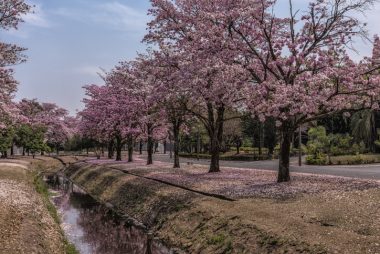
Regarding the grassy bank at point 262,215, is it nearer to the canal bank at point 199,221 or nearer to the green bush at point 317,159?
the canal bank at point 199,221

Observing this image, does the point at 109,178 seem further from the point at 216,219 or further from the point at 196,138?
the point at 196,138

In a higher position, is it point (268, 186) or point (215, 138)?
point (215, 138)

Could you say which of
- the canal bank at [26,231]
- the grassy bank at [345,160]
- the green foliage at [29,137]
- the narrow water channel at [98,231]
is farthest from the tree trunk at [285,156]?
the green foliage at [29,137]

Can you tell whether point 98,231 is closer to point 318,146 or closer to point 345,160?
point 345,160

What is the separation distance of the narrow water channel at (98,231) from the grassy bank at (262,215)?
0.95m

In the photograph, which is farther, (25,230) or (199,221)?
(199,221)

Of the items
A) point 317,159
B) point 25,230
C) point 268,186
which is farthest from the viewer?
point 317,159

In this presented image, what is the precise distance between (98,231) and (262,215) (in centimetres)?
1091

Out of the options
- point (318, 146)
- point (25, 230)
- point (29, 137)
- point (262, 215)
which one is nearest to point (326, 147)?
point (318, 146)

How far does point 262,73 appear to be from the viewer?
30.1 metres

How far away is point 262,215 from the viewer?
60.3ft

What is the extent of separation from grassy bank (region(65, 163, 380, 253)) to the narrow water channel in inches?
37.3

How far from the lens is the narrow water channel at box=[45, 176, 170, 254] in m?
21.0

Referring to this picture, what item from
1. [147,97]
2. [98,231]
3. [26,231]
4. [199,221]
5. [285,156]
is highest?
[147,97]
